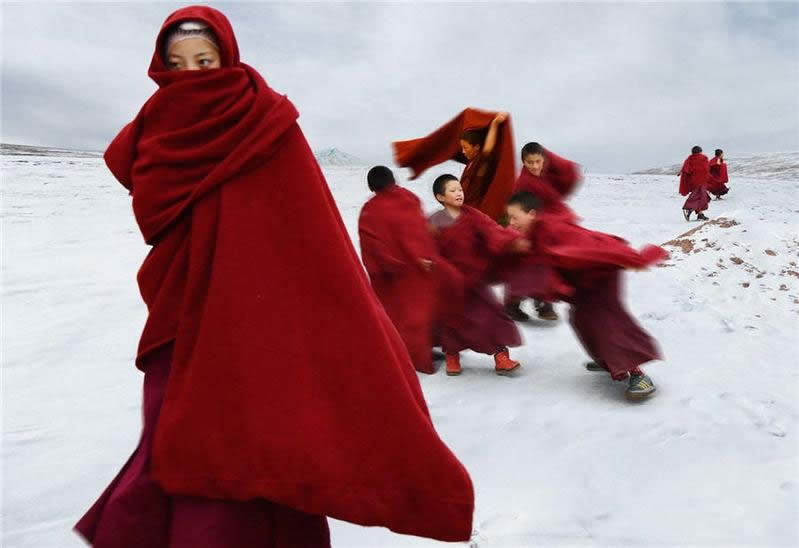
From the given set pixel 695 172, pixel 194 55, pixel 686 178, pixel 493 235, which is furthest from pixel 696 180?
pixel 194 55

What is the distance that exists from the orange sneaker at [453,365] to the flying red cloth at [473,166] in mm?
1459

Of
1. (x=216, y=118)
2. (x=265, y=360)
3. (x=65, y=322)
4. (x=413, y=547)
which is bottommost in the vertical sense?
(x=413, y=547)

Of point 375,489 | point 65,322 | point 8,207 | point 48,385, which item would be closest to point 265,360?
point 375,489

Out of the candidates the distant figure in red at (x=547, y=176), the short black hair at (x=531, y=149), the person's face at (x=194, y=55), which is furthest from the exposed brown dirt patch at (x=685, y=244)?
the person's face at (x=194, y=55)

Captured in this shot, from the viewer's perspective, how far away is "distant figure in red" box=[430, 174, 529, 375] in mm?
3959

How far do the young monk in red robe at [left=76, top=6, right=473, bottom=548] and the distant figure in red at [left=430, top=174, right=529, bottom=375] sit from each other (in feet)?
8.03

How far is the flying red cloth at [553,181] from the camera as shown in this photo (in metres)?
4.58

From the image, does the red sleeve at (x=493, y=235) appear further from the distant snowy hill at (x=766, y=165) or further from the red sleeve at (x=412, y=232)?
the distant snowy hill at (x=766, y=165)

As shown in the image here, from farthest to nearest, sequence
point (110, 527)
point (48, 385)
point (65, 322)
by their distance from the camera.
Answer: point (65, 322)
point (48, 385)
point (110, 527)

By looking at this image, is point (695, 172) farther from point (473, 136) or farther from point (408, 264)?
point (408, 264)

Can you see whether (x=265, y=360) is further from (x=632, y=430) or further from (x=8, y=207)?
(x=8, y=207)

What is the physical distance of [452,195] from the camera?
13.2ft

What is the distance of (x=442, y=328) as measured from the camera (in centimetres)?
410

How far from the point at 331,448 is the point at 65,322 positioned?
14.8 ft
